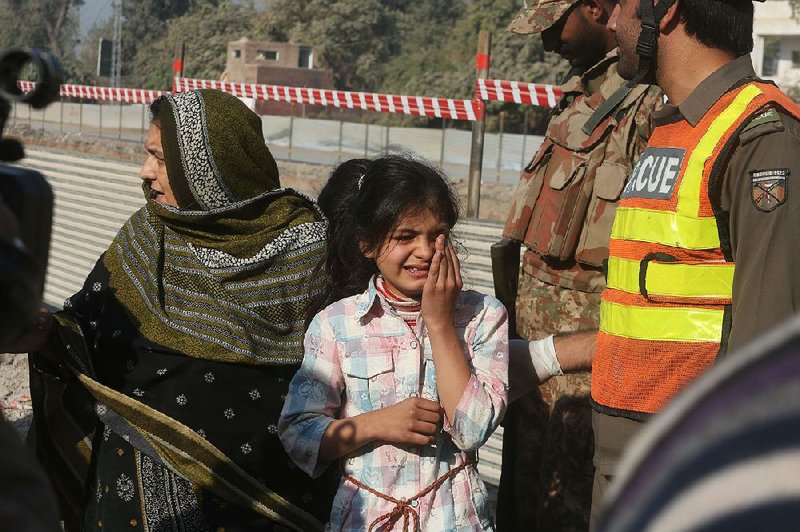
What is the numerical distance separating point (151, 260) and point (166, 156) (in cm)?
29

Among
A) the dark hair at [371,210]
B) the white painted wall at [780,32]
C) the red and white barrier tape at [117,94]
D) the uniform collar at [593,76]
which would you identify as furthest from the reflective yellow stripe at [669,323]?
the white painted wall at [780,32]

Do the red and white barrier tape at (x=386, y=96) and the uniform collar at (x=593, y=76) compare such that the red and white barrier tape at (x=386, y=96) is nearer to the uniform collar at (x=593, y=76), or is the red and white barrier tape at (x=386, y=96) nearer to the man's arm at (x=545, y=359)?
the uniform collar at (x=593, y=76)

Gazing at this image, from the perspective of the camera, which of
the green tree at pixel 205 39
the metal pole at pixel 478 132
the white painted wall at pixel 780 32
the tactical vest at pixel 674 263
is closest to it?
the tactical vest at pixel 674 263

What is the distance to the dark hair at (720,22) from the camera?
2.53 metres

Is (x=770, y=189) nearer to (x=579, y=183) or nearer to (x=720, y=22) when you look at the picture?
(x=720, y=22)

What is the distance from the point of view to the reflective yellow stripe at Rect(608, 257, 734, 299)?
237cm

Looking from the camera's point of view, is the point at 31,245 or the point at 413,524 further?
the point at 413,524

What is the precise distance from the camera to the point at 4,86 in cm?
144

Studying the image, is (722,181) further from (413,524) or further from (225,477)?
(225,477)

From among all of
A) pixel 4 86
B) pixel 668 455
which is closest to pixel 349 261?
pixel 4 86

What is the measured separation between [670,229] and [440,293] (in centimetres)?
52

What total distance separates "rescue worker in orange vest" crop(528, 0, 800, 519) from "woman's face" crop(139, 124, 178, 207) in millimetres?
1266

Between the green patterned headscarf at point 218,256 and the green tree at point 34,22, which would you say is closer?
the green patterned headscarf at point 218,256

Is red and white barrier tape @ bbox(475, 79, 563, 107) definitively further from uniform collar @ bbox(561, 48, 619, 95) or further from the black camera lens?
the black camera lens
